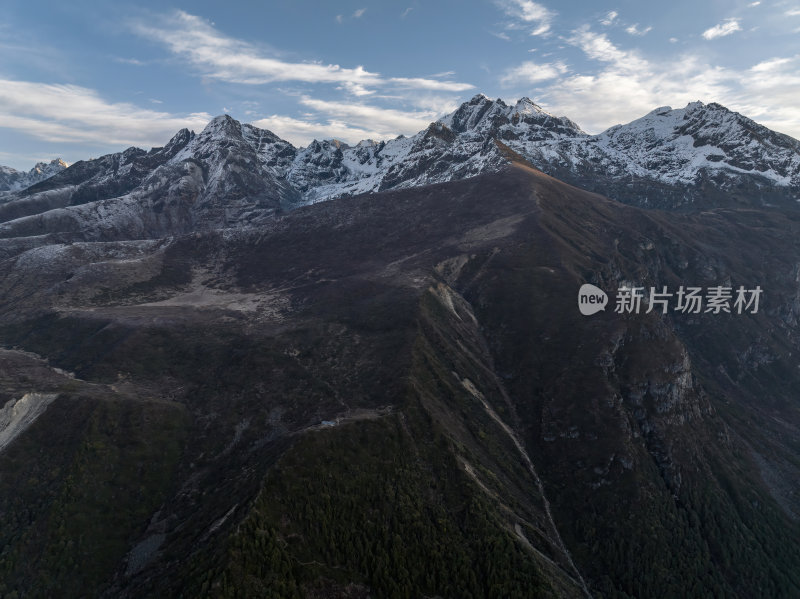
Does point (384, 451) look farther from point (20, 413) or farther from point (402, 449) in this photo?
point (20, 413)

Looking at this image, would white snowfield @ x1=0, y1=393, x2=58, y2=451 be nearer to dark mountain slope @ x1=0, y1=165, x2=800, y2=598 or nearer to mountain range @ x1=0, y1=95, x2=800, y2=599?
mountain range @ x1=0, y1=95, x2=800, y2=599

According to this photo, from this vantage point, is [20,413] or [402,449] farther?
[20,413]

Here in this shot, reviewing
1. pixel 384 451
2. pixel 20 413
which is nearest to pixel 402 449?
pixel 384 451

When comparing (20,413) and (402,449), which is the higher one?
(20,413)

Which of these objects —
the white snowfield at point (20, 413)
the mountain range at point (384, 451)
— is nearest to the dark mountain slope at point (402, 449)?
the mountain range at point (384, 451)

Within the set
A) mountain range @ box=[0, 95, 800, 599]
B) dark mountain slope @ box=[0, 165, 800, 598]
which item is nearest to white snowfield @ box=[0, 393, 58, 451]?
mountain range @ box=[0, 95, 800, 599]

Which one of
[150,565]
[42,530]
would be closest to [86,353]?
[42,530]

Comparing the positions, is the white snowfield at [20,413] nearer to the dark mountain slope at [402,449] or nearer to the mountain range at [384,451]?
the mountain range at [384,451]
